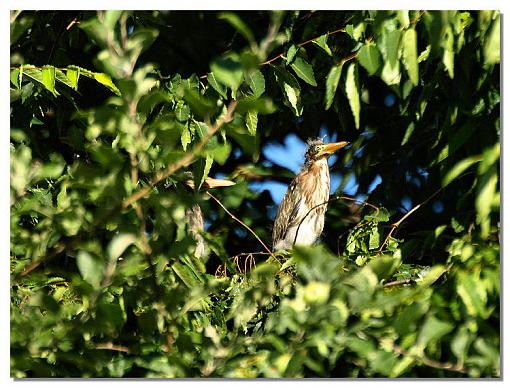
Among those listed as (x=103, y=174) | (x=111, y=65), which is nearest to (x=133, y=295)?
(x=103, y=174)

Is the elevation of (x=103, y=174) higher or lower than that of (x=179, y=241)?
higher

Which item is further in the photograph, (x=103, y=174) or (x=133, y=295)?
(x=133, y=295)

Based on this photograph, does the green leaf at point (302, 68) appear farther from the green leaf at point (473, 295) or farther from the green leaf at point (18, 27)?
the green leaf at point (473, 295)

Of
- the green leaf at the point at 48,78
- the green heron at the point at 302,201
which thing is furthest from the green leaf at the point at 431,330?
the green heron at the point at 302,201

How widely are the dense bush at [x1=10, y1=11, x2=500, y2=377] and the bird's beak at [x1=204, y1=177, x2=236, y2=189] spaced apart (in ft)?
2.38

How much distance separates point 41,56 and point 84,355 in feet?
4.68

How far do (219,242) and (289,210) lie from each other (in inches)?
115

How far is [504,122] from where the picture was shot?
6.39 feet

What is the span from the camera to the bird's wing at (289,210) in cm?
481

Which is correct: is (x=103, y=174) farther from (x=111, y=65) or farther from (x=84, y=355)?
(x=84, y=355)

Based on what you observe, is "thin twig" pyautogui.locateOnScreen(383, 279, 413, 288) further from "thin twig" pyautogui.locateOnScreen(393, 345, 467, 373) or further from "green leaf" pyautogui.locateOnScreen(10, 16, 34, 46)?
"green leaf" pyautogui.locateOnScreen(10, 16, 34, 46)

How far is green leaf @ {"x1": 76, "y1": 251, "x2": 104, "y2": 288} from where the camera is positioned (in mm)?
1453

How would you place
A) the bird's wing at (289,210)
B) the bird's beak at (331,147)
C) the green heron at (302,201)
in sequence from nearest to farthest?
the bird's beak at (331,147), the green heron at (302,201), the bird's wing at (289,210)
